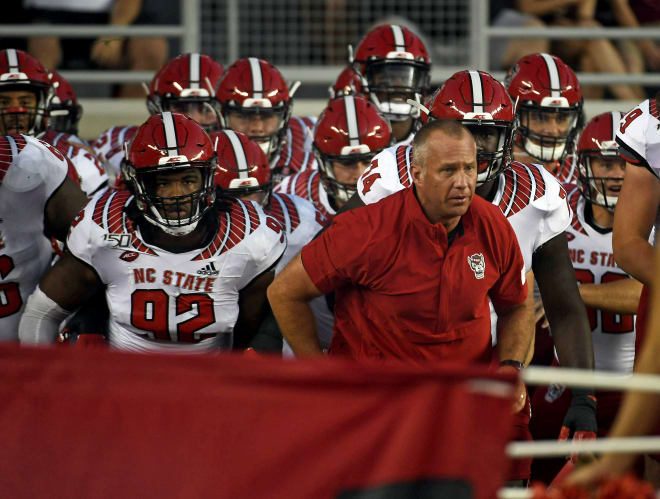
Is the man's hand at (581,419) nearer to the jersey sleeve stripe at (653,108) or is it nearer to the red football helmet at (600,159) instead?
the jersey sleeve stripe at (653,108)

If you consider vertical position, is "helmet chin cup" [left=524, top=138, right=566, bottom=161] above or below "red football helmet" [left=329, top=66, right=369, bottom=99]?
below

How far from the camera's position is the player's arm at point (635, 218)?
10.8ft

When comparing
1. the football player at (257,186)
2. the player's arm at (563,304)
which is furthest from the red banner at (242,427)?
the football player at (257,186)

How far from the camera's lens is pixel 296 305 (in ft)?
12.0

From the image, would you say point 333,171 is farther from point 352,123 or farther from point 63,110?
point 63,110

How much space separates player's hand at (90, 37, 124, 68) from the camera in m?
8.71

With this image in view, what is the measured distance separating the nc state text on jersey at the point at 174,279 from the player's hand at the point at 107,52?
4840mm

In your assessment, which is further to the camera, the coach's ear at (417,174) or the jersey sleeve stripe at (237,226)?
the jersey sleeve stripe at (237,226)

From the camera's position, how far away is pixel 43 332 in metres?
4.30

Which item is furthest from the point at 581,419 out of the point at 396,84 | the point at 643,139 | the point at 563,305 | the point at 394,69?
the point at 394,69

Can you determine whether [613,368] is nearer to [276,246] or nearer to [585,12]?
[276,246]

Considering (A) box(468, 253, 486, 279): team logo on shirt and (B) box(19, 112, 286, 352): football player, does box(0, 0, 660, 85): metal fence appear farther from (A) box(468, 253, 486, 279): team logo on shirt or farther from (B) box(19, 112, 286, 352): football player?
(A) box(468, 253, 486, 279): team logo on shirt

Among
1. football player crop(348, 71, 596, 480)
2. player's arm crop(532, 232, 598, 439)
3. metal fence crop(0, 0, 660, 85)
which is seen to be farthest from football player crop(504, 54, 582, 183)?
metal fence crop(0, 0, 660, 85)

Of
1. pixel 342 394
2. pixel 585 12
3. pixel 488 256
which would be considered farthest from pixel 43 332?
pixel 585 12
